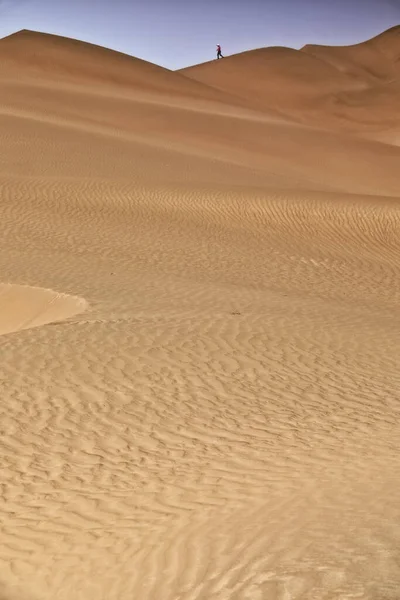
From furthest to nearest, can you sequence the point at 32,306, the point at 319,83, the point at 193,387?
the point at 319,83
the point at 32,306
the point at 193,387

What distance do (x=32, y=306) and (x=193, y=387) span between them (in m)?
4.92

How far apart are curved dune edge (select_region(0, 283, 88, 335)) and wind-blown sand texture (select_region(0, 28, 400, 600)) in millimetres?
35

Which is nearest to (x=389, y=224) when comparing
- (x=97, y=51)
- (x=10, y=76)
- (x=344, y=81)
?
(x=10, y=76)

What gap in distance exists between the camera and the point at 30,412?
8.98 meters

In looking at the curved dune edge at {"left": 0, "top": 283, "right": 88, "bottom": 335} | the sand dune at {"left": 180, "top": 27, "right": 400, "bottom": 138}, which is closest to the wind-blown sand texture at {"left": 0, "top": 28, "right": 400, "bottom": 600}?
the curved dune edge at {"left": 0, "top": 283, "right": 88, "bottom": 335}

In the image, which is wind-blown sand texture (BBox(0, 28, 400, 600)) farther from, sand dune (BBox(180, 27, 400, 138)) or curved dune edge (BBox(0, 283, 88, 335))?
sand dune (BBox(180, 27, 400, 138))

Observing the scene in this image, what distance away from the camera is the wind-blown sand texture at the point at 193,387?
19.1 feet

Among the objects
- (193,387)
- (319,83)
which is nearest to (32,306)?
(193,387)

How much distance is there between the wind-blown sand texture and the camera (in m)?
5.81

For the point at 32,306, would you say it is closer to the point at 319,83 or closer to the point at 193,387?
the point at 193,387

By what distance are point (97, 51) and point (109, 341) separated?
62.9m

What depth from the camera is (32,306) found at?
14.1 meters

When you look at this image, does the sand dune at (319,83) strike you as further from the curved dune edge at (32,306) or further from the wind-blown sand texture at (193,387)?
the curved dune edge at (32,306)

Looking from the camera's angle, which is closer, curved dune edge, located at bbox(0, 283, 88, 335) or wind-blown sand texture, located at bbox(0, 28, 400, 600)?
wind-blown sand texture, located at bbox(0, 28, 400, 600)
